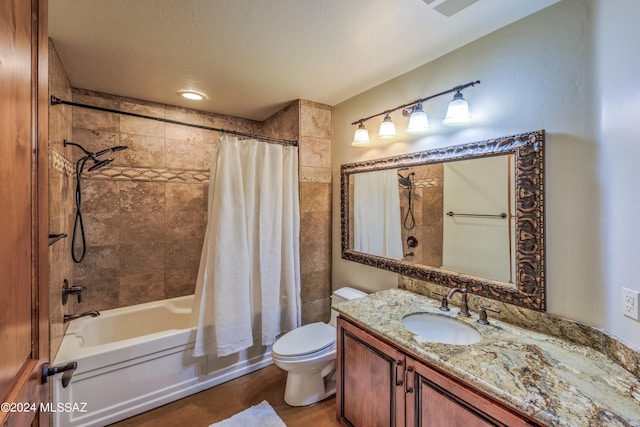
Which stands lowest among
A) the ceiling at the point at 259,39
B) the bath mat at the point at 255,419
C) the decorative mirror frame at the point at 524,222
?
the bath mat at the point at 255,419

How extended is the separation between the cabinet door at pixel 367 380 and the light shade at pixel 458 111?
132 cm

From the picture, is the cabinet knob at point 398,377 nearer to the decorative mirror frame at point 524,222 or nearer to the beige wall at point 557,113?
the decorative mirror frame at point 524,222

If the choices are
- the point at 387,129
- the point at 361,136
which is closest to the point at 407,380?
the point at 387,129

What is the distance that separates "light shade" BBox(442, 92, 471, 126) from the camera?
5.21 ft

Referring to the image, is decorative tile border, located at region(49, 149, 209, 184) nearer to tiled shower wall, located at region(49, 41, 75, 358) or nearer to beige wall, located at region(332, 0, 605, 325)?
tiled shower wall, located at region(49, 41, 75, 358)

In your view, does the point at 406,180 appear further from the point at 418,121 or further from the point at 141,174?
the point at 141,174

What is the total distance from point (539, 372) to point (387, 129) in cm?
161

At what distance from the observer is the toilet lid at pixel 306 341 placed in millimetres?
1896

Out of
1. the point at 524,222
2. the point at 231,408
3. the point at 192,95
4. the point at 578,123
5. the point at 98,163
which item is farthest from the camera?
the point at 192,95

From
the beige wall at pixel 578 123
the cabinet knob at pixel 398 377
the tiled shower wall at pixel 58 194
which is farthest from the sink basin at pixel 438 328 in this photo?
the tiled shower wall at pixel 58 194

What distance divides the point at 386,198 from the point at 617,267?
132 centimetres

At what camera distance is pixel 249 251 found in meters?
2.26

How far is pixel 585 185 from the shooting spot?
4.09 ft

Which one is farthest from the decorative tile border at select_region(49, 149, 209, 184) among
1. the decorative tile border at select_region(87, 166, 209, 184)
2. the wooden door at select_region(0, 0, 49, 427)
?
the wooden door at select_region(0, 0, 49, 427)
